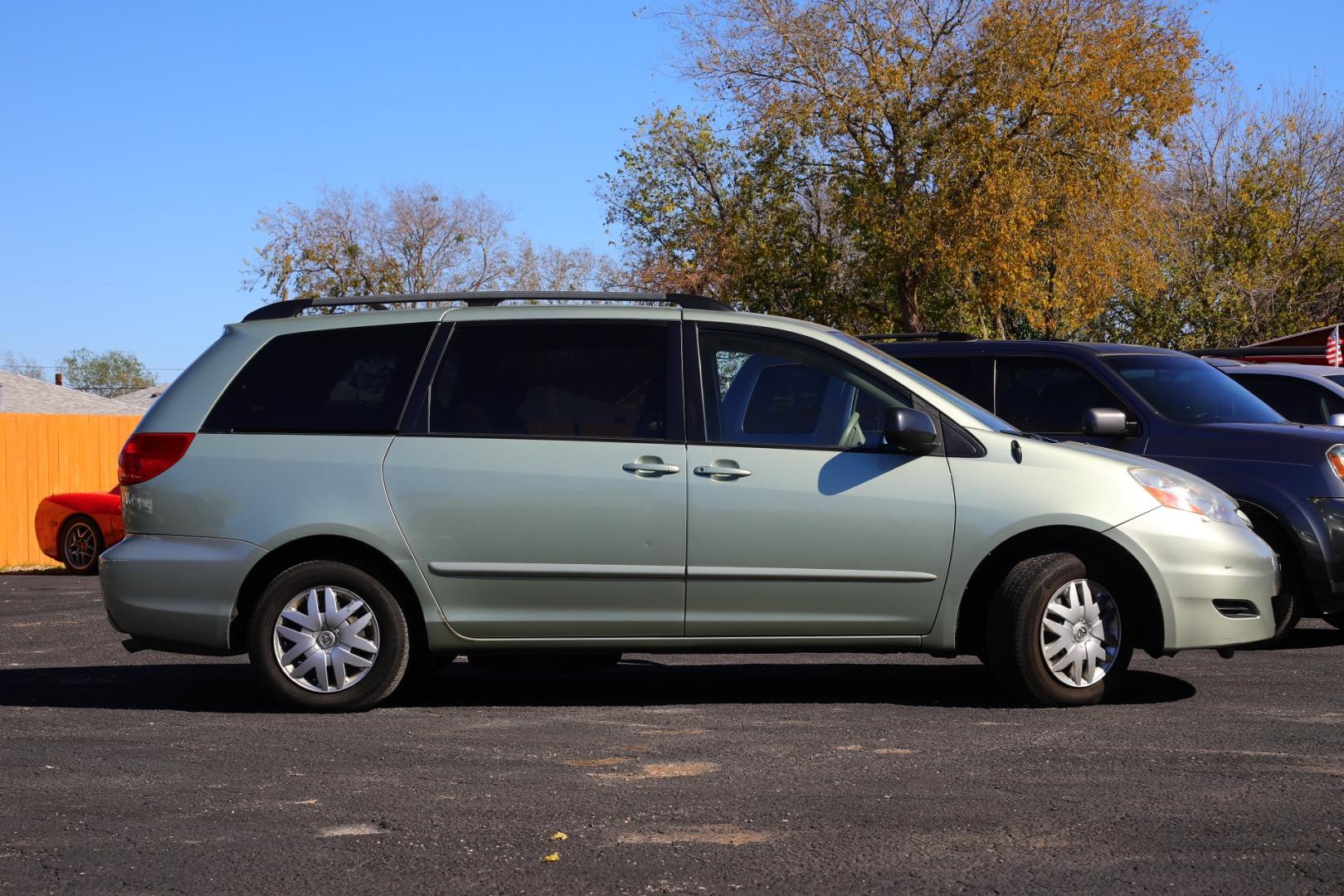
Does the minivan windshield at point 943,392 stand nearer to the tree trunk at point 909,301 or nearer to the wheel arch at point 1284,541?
the wheel arch at point 1284,541

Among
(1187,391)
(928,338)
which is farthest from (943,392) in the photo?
(928,338)

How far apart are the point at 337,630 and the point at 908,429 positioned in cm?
266

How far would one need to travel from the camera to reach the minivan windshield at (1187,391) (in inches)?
378

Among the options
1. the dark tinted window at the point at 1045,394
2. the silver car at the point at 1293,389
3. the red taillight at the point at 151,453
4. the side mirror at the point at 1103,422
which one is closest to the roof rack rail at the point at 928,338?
the dark tinted window at the point at 1045,394

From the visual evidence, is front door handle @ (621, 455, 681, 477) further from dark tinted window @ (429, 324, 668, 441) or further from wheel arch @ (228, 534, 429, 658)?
wheel arch @ (228, 534, 429, 658)

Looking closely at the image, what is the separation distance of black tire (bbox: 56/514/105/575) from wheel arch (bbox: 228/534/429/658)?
13.9 m

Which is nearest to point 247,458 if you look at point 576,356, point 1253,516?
point 576,356

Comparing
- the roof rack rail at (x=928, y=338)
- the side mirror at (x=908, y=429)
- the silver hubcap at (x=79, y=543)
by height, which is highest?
the roof rack rail at (x=928, y=338)

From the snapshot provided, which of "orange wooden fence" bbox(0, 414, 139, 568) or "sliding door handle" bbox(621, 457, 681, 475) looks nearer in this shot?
"sliding door handle" bbox(621, 457, 681, 475)

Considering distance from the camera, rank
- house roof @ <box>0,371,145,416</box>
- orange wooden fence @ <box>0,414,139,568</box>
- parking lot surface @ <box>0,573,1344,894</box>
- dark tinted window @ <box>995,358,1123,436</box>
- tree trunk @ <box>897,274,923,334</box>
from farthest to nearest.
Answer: house roof @ <box>0,371,145,416</box>
tree trunk @ <box>897,274,923,334</box>
orange wooden fence @ <box>0,414,139,568</box>
dark tinted window @ <box>995,358,1123,436</box>
parking lot surface @ <box>0,573,1344,894</box>

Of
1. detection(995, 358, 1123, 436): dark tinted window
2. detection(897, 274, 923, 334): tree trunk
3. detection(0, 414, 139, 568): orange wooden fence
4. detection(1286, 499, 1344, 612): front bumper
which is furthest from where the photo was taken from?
detection(897, 274, 923, 334): tree trunk

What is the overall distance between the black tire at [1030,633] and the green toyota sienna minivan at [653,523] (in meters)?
0.01

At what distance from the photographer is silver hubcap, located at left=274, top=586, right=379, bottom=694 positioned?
275 inches

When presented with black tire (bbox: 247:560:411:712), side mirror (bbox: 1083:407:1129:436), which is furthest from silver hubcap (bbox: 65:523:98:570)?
side mirror (bbox: 1083:407:1129:436)
